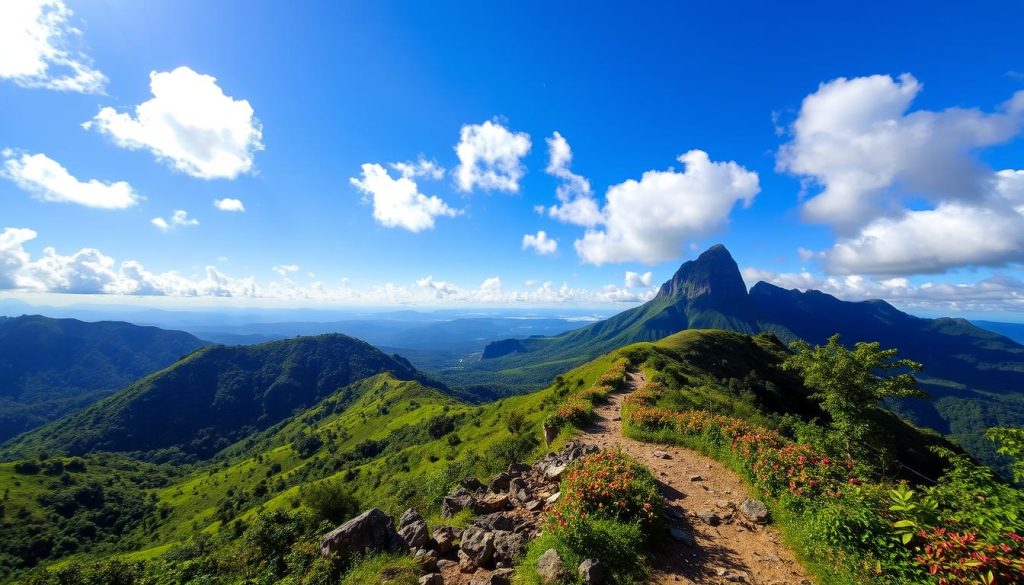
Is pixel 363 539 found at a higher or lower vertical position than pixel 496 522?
lower

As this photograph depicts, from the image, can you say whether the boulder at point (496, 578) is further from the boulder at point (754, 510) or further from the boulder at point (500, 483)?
the boulder at point (754, 510)

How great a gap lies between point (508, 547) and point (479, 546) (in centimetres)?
93

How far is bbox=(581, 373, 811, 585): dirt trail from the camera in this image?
1059 centimetres

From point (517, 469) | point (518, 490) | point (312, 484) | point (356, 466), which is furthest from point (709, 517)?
point (356, 466)

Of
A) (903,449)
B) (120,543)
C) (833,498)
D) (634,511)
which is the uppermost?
(833,498)

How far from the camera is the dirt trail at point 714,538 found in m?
10.6

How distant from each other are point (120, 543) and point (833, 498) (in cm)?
18857

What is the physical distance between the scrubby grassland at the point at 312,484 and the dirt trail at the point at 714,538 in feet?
30.9

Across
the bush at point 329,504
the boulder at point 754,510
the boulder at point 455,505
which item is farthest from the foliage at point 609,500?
the bush at point 329,504

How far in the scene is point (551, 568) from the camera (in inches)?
391

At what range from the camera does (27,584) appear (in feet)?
52.6

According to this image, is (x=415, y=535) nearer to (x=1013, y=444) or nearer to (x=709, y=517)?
(x=709, y=517)

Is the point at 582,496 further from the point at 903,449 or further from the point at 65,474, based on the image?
the point at 65,474

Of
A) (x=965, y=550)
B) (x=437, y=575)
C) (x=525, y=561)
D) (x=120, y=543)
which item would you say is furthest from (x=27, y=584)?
(x=120, y=543)
